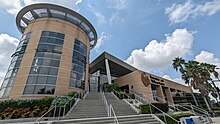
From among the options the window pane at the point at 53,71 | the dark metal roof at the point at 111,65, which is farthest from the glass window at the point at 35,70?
the dark metal roof at the point at 111,65

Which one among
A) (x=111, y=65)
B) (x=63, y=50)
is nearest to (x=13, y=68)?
(x=63, y=50)

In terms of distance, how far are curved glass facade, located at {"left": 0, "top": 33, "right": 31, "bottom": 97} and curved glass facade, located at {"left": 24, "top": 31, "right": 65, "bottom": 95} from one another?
76.9 inches

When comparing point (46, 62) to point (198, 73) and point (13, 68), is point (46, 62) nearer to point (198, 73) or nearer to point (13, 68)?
point (13, 68)

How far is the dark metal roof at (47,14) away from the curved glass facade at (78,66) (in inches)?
141

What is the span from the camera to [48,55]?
14992 mm

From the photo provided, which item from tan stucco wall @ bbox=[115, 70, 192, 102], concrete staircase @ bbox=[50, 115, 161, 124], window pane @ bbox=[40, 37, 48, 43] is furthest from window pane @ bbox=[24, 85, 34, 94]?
tan stucco wall @ bbox=[115, 70, 192, 102]

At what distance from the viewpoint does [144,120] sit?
24.0 ft

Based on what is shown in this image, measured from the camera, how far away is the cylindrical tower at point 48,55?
13102 mm

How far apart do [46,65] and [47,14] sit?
824 centimetres

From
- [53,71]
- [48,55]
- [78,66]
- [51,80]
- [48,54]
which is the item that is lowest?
[51,80]

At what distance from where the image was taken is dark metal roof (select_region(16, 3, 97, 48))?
662 inches

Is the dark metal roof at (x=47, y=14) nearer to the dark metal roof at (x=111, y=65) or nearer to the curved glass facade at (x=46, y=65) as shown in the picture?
the curved glass facade at (x=46, y=65)

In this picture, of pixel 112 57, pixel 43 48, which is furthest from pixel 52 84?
pixel 112 57

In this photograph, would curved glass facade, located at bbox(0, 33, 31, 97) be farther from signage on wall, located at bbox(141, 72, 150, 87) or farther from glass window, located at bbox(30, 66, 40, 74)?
signage on wall, located at bbox(141, 72, 150, 87)
